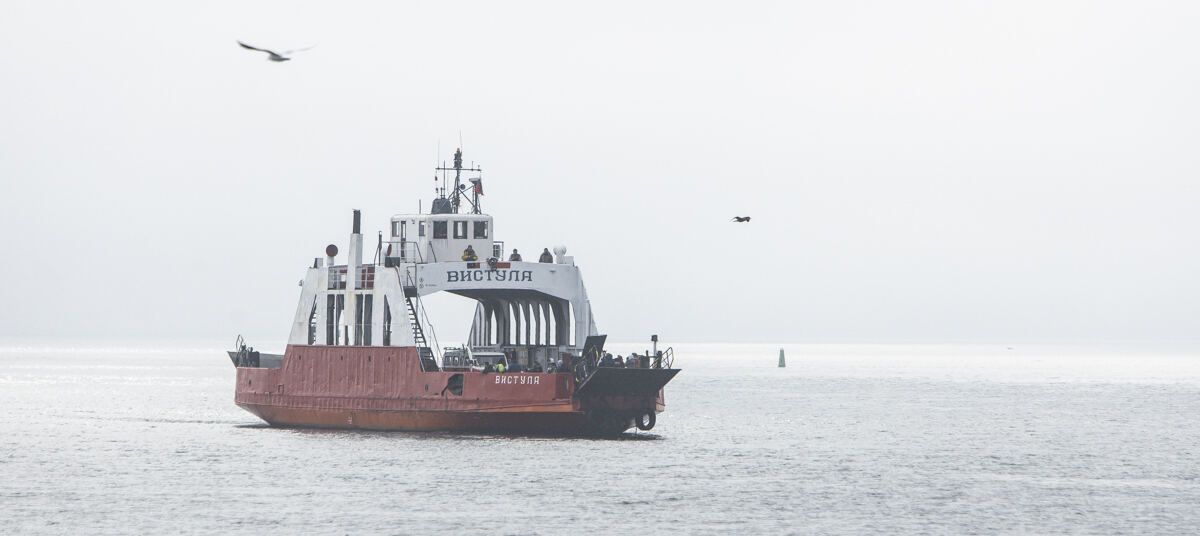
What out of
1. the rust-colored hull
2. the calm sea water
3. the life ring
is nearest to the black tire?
the life ring

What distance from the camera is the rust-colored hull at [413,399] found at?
134ft

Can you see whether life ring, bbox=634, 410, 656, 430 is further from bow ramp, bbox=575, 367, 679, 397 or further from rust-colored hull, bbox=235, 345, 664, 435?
bow ramp, bbox=575, 367, 679, 397

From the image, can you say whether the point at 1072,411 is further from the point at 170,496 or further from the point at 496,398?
the point at 170,496

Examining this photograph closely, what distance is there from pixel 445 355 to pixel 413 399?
187cm

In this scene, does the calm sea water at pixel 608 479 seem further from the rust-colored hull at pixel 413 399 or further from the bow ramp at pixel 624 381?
the bow ramp at pixel 624 381

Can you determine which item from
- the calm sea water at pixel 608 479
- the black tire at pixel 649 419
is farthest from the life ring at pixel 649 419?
the calm sea water at pixel 608 479

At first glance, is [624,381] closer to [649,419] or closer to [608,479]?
[649,419]

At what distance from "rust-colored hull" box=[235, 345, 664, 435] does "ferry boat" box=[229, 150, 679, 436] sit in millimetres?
38

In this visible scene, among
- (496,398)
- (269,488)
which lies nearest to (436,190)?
(496,398)

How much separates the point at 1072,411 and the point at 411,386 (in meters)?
45.8

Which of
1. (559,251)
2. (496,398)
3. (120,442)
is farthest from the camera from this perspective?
(120,442)

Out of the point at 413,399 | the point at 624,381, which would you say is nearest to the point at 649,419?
the point at 624,381

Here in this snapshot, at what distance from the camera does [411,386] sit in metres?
42.8

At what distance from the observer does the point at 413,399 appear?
140 feet
